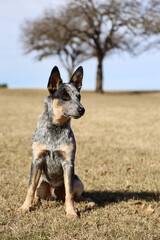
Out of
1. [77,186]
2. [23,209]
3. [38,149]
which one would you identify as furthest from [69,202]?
[38,149]

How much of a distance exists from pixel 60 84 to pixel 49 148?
987mm

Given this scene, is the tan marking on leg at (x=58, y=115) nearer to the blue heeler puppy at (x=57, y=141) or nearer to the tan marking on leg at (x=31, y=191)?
the blue heeler puppy at (x=57, y=141)

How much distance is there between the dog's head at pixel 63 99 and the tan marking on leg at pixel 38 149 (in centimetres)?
42

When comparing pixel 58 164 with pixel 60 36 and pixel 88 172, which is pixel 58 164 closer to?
pixel 88 172

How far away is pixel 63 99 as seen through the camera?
15.3ft

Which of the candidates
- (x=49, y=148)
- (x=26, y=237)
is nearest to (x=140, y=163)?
(x=49, y=148)

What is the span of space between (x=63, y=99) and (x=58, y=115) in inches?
10.7

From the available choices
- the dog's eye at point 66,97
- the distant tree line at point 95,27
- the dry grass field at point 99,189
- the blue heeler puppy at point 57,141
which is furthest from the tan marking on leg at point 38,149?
the distant tree line at point 95,27

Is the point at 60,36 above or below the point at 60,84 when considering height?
above

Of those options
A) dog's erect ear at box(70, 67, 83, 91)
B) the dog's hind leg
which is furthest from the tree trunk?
dog's erect ear at box(70, 67, 83, 91)

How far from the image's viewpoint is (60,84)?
482 centimetres

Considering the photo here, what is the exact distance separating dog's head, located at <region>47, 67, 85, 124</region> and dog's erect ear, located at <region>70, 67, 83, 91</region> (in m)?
0.14

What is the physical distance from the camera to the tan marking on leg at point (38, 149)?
4809mm

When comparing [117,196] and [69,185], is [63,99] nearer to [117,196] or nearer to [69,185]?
[69,185]
